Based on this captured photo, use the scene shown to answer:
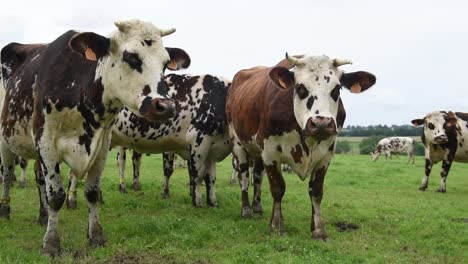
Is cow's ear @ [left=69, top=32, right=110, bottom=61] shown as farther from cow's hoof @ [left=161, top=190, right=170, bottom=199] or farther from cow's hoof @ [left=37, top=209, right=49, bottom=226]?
cow's hoof @ [left=161, top=190, right=170, bottom=199]

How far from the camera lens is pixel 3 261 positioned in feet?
19.0

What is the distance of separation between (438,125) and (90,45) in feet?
41.2

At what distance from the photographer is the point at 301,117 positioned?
656 centimetres

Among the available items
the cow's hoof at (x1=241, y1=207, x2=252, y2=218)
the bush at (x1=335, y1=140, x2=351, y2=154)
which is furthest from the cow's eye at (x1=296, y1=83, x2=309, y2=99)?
the bush at (x1=335, y1=140, x2=351, y2=154)

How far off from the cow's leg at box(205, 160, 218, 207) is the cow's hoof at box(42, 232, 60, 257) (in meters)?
4.50

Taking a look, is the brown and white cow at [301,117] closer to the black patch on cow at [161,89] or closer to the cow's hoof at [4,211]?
the black patch on cow at [161,89]

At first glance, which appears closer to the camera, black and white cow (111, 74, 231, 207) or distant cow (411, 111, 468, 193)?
black and white cow (111, 74, 231, 207)

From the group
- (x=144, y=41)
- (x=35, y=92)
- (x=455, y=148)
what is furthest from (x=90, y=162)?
(x=455, y=148)

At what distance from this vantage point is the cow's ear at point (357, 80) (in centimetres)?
718

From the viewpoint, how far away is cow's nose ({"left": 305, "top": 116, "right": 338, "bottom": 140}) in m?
6.07

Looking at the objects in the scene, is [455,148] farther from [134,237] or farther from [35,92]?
[35,92]

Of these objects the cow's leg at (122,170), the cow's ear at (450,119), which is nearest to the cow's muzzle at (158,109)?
the cow's leg at (122,170)

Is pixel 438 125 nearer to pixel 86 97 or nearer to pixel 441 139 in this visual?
pixel 441 139

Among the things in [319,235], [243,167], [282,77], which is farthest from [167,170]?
[282,77]
